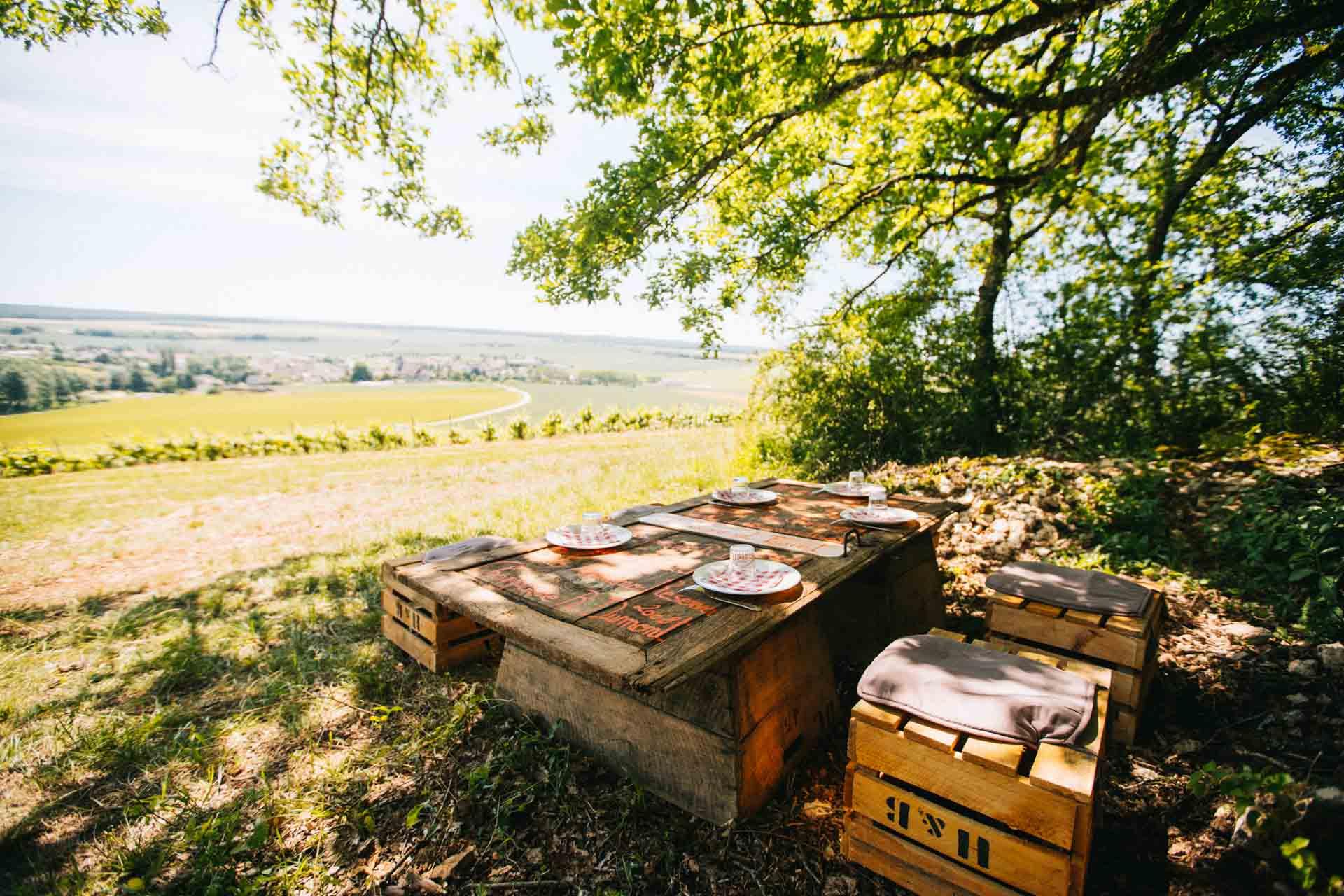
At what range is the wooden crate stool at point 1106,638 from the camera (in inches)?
95.2

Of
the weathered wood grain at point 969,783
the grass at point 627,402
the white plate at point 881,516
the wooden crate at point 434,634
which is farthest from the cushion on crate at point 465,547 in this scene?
the grass at point 627,402

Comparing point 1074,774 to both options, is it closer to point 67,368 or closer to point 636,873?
point 636,873

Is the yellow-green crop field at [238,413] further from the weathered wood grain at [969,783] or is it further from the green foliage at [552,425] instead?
the weathered wood grain at [969,783]

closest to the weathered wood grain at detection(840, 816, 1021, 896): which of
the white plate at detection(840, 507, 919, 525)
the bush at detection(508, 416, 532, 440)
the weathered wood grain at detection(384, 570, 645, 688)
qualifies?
the weathered wood grain at detection(384, 570, 645, 688)

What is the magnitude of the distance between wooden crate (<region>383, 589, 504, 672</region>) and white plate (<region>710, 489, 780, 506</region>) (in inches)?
68.9

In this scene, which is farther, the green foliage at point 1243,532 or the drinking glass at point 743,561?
the green foliage at point 1243,532

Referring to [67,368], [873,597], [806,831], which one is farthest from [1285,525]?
[67,368]

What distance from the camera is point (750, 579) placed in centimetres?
214

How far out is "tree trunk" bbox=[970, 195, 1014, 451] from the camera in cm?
636

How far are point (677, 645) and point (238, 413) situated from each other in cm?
3628

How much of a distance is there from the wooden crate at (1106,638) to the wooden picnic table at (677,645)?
2.09ft

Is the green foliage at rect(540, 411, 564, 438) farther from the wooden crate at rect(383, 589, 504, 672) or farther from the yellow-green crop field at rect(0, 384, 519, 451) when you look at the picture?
the wooden crate at rect(383, 589, 504, 672)

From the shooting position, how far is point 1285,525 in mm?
3477

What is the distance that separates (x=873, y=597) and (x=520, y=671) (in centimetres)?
222
